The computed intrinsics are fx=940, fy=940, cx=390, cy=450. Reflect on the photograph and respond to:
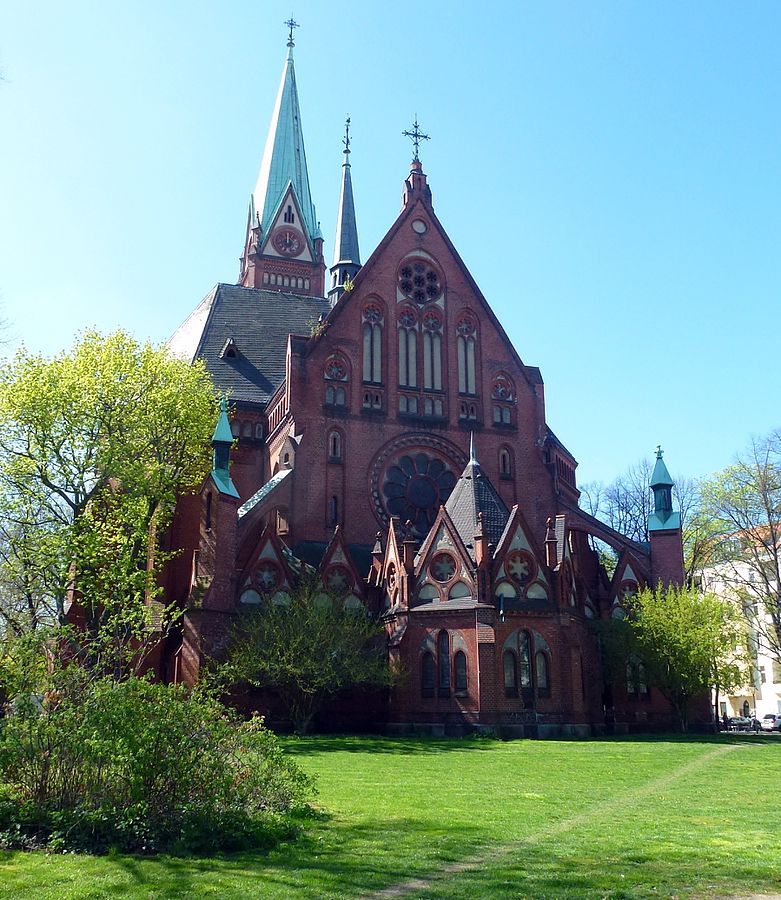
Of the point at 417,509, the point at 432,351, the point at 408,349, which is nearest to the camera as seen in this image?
the point at 417,509

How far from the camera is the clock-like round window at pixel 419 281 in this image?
1825 inches

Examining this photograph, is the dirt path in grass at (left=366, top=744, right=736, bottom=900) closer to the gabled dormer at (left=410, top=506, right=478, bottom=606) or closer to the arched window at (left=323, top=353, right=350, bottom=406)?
the gabled dormer at (left=410, top=506, right=478, bottom=606)

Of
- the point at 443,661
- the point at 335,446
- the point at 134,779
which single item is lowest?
the point at 134,779

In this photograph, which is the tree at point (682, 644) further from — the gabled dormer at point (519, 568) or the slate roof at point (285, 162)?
the slate roof at point (285, 162)

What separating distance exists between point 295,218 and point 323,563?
48361 mm

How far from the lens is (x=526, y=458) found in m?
45.4

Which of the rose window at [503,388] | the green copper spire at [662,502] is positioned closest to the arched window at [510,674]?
the green copper spire at [662,502]

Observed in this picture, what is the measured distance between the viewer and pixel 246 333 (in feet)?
173

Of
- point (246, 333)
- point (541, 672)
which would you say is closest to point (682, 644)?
point (541, 672)

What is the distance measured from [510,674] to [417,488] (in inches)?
Answer: 460

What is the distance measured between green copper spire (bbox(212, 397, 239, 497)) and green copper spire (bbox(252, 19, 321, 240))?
145ft

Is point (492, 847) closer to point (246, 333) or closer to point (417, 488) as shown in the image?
point (417, 488)

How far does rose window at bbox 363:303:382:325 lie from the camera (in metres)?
45.2

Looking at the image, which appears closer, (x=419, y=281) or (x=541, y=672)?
(x=541, y=672)
